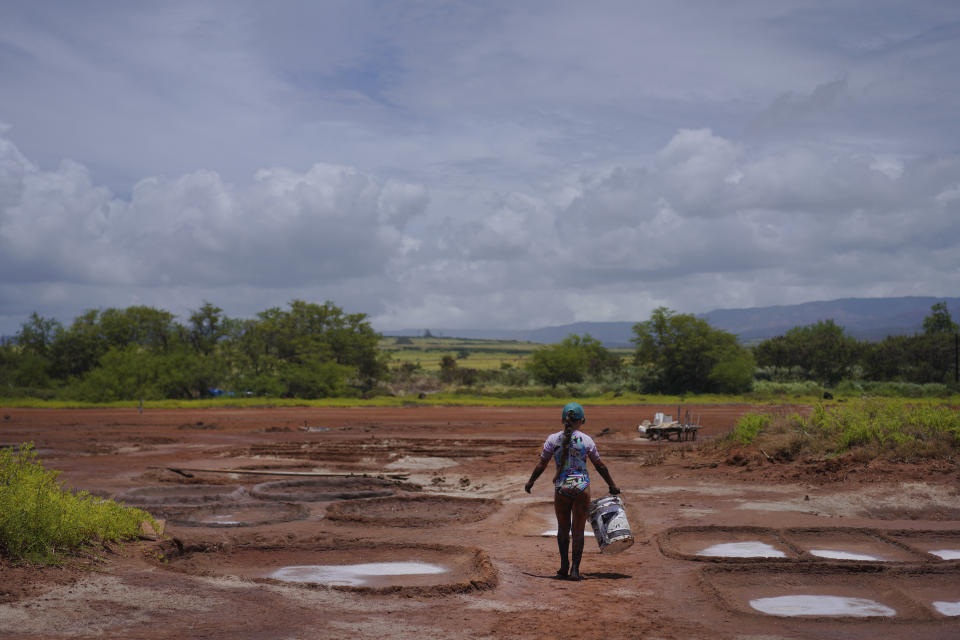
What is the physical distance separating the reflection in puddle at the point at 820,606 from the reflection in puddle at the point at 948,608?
45 cm

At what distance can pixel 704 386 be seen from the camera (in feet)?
198

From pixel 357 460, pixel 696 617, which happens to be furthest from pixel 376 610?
pixel 357 460

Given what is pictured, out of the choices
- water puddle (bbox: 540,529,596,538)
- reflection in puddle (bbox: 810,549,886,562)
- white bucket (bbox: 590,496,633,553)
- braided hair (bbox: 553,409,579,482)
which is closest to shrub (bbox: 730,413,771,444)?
water puddle (bbox: 540,529,596,538)

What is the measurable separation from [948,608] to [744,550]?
3271 millimetres

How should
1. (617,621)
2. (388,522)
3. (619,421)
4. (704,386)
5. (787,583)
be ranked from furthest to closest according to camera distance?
(704,386), (619,421), (388,522), (787,583), (617,621)

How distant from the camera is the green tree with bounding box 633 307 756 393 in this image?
5925 centimetres

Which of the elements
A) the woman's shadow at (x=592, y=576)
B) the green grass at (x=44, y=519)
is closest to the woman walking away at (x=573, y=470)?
the woman's shadow at (x=592, y=576)

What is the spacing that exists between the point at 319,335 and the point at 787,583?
59.7m

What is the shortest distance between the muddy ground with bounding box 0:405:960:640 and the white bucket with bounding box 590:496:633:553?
1.48 ft

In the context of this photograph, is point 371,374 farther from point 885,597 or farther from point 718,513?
point 885,597

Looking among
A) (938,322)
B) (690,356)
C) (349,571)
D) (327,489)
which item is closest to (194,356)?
(690,356)

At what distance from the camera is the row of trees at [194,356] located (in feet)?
190

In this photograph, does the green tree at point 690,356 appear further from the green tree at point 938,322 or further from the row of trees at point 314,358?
the green tree at point 938,322

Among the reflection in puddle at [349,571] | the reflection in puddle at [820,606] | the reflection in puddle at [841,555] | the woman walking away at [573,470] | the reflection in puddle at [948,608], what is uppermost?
the woman walking away at [573,470]
